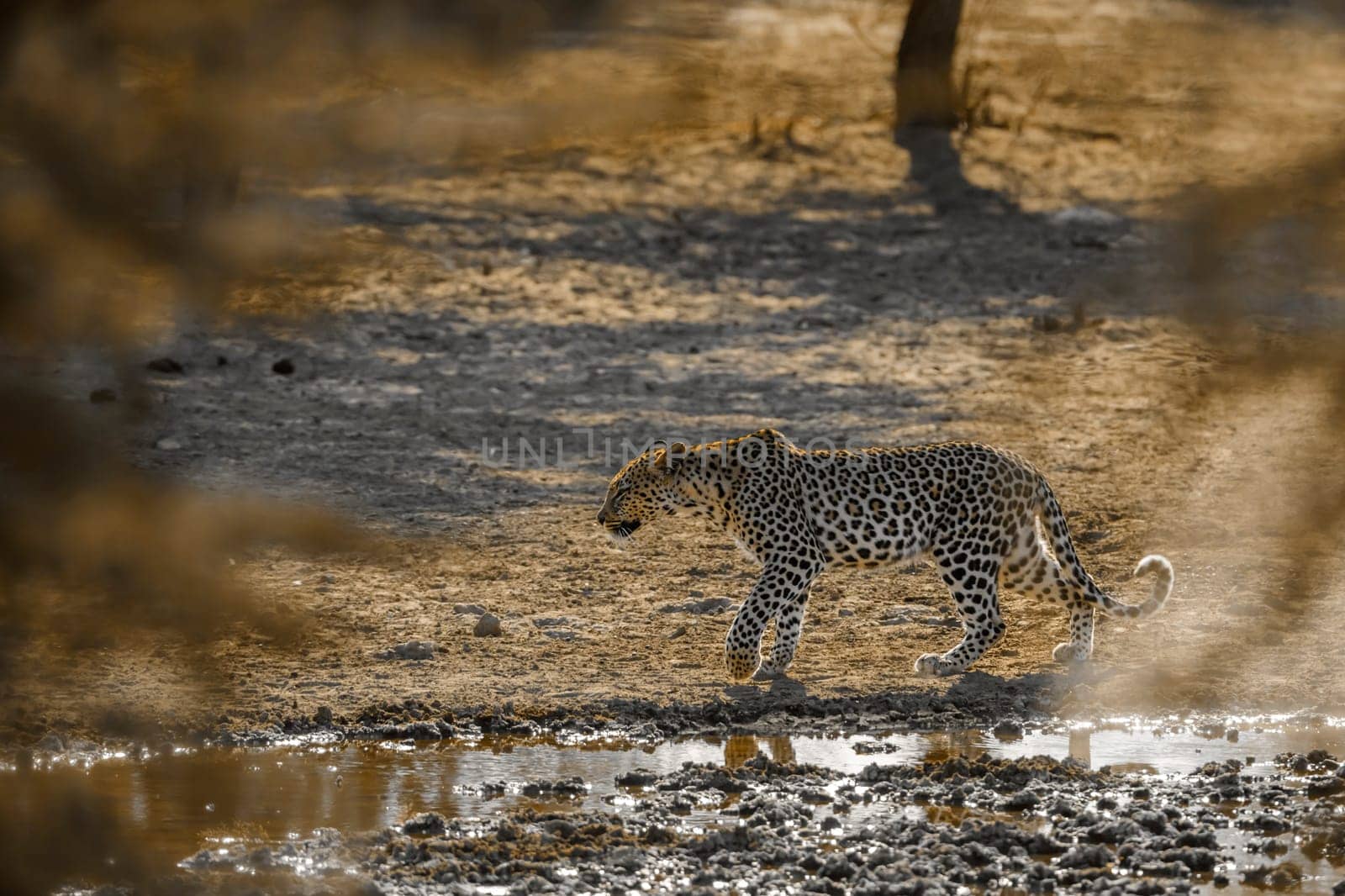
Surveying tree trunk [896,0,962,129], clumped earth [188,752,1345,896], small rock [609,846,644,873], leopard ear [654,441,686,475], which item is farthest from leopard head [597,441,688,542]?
tree trunk [896,0,962,129]

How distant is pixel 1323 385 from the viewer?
183 cm

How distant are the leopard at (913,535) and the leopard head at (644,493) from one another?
0.12 m

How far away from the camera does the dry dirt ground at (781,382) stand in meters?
2.05

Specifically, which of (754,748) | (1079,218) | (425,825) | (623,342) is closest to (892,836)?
(754,748)

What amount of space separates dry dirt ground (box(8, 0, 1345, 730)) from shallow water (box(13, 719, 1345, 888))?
359 mm

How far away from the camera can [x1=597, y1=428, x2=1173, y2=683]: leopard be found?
915cm

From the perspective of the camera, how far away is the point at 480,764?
25.9 feet

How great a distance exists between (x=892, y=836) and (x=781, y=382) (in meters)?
8.03

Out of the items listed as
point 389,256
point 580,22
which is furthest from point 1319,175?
point 389,256

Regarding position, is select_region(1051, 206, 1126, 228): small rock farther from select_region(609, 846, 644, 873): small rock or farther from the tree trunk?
the tree trunk

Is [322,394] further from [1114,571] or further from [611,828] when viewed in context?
[611,828]

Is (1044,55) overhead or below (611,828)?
overhead

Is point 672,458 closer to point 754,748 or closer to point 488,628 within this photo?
point 488,628

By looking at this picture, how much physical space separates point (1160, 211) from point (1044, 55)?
2.86 ft
